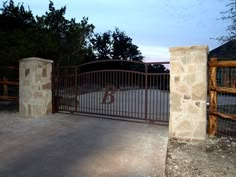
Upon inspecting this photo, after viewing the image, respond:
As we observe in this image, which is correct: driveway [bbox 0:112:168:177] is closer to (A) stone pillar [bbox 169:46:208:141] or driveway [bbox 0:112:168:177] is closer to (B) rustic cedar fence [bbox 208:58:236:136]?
(A) stone pillar [bbox 169:46:208:141]

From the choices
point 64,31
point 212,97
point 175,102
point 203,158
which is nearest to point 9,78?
point 64,31

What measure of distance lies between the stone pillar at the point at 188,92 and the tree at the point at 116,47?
635 inches

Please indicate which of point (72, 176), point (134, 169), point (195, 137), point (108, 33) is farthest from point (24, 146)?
point (108, 33)

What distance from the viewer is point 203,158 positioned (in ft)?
16.8

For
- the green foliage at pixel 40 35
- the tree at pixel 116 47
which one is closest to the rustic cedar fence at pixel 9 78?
the green foliage at pixel 40 35

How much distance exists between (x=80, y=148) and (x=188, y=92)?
8.15 ft

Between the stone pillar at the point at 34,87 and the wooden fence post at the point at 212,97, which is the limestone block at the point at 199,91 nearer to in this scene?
the wooden fence post at the point at 212,97

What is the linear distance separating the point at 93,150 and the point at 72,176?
122 cm

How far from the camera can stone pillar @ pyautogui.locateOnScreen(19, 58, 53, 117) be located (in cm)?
833

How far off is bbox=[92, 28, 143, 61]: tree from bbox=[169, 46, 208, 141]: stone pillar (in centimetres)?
1613

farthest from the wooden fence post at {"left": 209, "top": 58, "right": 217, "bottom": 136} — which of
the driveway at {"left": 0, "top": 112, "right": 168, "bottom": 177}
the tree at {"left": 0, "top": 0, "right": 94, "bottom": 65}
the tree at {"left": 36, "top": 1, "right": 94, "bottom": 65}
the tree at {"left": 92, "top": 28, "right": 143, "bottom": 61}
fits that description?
the tree at {"left": 92, "top": 28, "right": 143, "bottom": 61}

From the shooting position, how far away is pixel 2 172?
4.28 metres

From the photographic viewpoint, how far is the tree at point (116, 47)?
22759 millimetres

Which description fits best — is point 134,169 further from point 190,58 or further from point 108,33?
point 108,33
